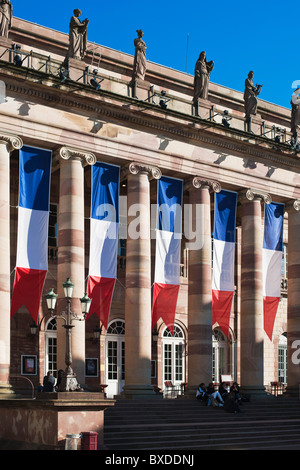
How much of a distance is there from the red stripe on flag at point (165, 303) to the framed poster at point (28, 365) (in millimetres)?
5705

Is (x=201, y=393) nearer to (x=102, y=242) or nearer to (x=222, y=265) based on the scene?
(x=222, y=265)

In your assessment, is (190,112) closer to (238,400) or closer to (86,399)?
(238,400)

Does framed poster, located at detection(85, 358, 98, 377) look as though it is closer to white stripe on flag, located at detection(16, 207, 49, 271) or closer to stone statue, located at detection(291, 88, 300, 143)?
white stripe on flag, located at detection(16, 207, 49, 271)

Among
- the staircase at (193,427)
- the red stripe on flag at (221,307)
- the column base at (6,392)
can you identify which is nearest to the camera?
the staircase at (193,427)

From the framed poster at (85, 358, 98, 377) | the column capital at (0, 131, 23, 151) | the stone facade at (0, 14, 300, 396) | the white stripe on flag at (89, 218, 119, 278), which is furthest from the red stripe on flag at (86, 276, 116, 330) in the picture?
the column capital at (0, 131, 23, 151)

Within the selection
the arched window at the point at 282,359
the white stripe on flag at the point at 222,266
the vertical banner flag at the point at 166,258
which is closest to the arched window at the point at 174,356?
the white stripe on flag at the point at 222,266

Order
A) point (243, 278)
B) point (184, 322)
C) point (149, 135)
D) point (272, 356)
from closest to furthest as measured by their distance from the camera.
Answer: point (149, 135)
point (243, 278)
point (184, 322)
point (272, 356)

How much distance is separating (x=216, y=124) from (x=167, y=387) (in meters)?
13.3

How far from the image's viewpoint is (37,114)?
3197 centimetres

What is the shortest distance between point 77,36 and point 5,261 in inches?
417

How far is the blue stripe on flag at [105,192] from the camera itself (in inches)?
1294

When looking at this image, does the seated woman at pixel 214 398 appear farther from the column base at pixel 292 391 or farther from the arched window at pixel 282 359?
the arched window at pixel 282 359

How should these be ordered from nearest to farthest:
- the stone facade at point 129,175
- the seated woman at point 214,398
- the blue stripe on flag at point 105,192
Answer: the stone facade at point 129,175 → the seated woman at point 214,398 → the blue stripe on flag at point 105,192

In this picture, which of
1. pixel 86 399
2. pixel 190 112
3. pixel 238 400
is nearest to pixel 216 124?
pixel 190 112
